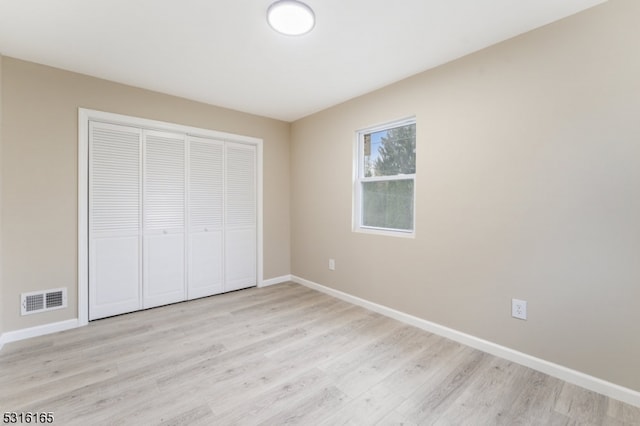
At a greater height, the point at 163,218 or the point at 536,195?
the point at 536,195

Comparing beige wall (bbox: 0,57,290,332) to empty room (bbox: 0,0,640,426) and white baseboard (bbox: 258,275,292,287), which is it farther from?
white baseboard (bbox: 258,275,292,287)

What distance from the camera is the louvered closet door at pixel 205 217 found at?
345 cm

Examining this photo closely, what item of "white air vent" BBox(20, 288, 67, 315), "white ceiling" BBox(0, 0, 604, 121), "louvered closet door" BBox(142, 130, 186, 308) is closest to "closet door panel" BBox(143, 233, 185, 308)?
"louvered closet door" BBox(142, 130, 186, 308)

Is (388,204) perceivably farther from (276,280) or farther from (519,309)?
(276,280)

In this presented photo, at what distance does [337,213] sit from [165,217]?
2012 millimetres

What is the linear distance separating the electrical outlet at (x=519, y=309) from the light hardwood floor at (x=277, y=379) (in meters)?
0.35

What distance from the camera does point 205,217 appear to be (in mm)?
3557

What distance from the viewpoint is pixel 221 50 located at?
7.52 ft

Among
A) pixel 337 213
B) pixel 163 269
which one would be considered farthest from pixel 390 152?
pixel 163 269

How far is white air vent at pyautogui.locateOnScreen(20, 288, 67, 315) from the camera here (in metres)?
2.48

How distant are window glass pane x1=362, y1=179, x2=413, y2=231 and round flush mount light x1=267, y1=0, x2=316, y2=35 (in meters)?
1.67

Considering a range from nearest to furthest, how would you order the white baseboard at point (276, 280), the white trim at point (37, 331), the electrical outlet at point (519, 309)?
the electrical outlet at point (519, 309)
the white trim at point (37, 331)
the white baseboard at point (276, 280)

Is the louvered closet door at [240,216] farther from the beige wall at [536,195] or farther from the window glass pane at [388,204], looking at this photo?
the beige wall at [536,195]

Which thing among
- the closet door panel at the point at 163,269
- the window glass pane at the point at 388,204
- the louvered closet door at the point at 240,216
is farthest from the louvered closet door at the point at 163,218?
the window glass pane at the point at 388,204
